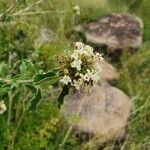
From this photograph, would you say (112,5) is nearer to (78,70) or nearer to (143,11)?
(143,11)

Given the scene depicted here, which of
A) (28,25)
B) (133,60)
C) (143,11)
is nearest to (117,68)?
(133,60)

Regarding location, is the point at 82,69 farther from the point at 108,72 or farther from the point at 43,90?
the point at 108,72

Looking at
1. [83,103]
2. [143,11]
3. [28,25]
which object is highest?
[28,25]

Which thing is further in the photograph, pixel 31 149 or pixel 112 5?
pixel 112 5

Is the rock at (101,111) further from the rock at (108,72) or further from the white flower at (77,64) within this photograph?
the white flower at (77,64)

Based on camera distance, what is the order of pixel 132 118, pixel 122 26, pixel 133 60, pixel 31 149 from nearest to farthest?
pixel 31 149 → pixel 132 118 → pixel 133 60 → pixel 122 26

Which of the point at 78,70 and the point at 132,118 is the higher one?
the point at 78,70

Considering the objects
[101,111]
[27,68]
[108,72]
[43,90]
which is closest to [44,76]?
[27,68]
